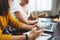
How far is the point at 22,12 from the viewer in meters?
1.37

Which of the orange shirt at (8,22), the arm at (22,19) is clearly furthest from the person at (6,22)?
the arm at (22,19)

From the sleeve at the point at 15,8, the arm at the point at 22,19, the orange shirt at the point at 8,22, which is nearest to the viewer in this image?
the orange shirt at the point at 8,22

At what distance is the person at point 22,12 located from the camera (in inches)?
49.2

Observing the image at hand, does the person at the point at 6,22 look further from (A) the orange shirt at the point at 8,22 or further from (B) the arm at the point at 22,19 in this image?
(B) the arm at the point at 22,19

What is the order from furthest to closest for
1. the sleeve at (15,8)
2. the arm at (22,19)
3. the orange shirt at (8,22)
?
the arm at (22,19)
the sleeve at (15,8)
the orange shirt at (8,22)

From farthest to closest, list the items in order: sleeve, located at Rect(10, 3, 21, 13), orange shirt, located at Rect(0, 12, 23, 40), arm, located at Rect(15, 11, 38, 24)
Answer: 1. arm, located at Rect(15, 11, 38, 24)
2. sleeve, located at Rect(10, 3, 21, 13)
3. orange shirt, located at Rect(0, 12, 23, 40)

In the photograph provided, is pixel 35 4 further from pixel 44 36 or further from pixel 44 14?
pixel 44 36

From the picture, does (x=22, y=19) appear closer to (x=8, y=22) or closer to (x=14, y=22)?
(x=14, y=22)

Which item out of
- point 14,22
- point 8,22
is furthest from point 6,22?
point 14,22

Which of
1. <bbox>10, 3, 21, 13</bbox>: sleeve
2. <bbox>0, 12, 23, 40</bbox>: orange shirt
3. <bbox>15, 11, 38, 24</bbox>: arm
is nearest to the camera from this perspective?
<bbox>0, 12, 23, 40</bbox>: orange shirt

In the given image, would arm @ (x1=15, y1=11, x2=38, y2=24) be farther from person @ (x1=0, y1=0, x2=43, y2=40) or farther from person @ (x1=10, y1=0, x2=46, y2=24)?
person @ (x1=0, y1=0, x2=43, y2=40)

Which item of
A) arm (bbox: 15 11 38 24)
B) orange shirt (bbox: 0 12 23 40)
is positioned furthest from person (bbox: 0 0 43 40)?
arm (bbox: 15 11 38 24)

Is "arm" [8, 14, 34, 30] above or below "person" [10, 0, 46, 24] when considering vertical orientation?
→ below

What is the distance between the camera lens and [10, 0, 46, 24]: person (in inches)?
49.2
